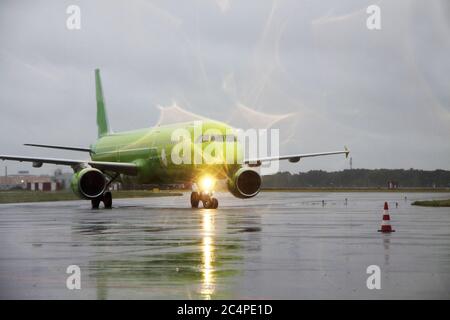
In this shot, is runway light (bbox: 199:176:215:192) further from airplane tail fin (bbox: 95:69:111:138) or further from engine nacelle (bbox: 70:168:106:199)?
airplane tail fin (bbox: 95:69:111:138)

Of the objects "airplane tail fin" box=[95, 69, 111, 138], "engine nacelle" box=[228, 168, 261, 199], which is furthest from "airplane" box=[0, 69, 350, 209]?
"airplane tail fin" box=[95, 69, 111, 138]

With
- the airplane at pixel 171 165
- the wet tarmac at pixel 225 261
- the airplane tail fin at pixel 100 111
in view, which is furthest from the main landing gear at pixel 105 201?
the wet tarmac at pixel 225 261

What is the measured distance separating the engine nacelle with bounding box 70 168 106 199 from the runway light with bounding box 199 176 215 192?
4.73 metres

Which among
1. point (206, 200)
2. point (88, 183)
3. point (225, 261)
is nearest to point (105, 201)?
point (88, 183)

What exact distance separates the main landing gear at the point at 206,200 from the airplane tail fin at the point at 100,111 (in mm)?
15316

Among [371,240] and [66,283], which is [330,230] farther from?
[66,283]

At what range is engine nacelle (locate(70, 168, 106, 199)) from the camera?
117ft

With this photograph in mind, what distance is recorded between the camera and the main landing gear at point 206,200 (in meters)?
34.9

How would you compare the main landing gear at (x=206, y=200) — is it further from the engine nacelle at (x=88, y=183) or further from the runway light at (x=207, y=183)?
the engine nacelle at (x=88, y=183)

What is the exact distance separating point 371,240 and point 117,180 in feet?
87.7

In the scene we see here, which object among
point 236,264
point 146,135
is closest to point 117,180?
point 146,135

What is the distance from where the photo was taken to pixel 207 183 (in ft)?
116
